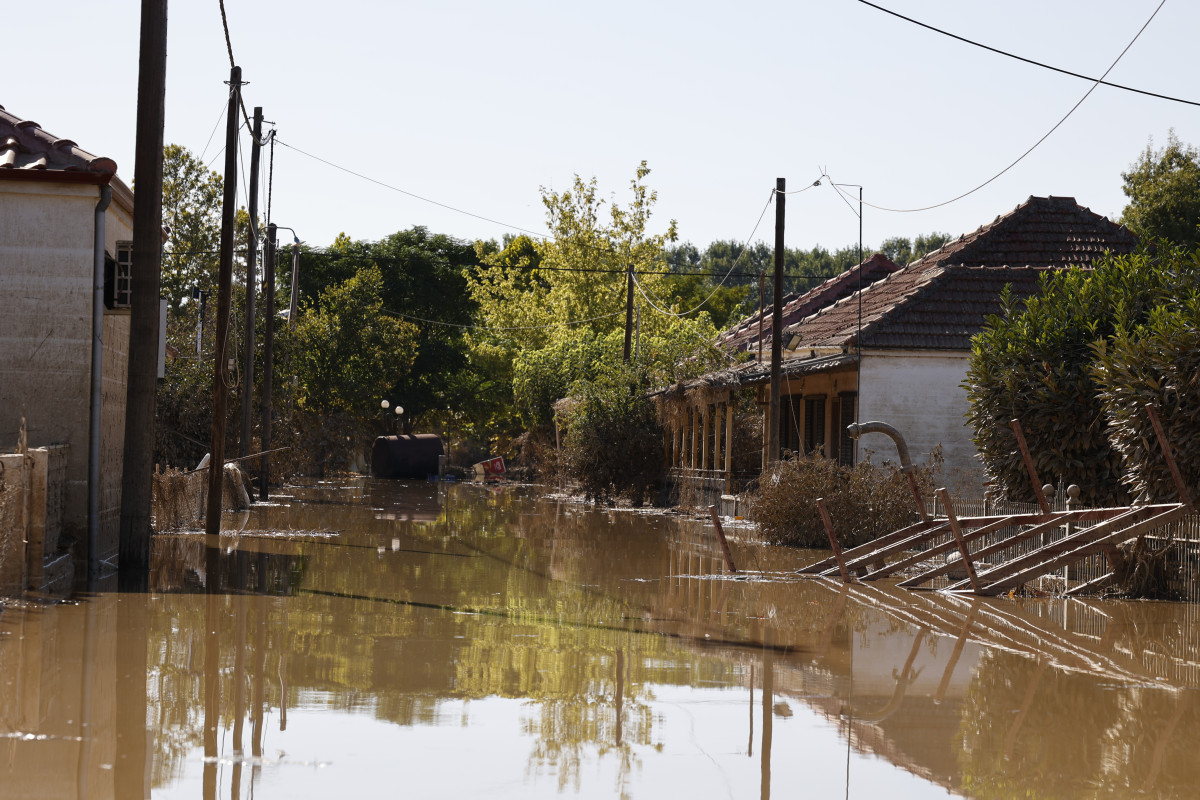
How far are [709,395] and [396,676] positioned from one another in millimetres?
21470

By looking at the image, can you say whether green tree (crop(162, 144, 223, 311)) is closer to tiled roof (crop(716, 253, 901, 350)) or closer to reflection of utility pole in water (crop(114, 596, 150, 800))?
tiled roof (crop(716, 253, 901, 350))

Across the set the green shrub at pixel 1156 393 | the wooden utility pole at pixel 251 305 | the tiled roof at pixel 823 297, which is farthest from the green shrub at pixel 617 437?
the green shrub at pixel 1156 393

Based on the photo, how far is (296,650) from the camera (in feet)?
34.8

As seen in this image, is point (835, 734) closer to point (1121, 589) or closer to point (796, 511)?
point (1121, 589)

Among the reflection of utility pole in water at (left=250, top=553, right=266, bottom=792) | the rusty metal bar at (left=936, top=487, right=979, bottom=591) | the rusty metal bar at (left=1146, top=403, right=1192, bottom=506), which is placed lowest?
the reflection of utility pole in water at (left=250, top=553, right=266, bottom=792)

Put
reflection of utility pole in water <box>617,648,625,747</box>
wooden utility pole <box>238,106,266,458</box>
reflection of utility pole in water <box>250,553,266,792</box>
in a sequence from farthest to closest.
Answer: wooden utility pole <box>238,106,266,458</box> → reflection of utility pole in water <box>617,648,625,747</box> → reflection of utility pole in water <box>250,553,266,792</box>

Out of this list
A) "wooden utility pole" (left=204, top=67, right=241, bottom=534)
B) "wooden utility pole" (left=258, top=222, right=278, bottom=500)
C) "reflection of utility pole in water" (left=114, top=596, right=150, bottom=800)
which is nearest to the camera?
"reflection of utility pole in water" (left=114, top=596, right=150, bottom=800)

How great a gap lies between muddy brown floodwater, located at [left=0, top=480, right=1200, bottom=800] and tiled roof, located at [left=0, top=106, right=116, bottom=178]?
4850 millimetres

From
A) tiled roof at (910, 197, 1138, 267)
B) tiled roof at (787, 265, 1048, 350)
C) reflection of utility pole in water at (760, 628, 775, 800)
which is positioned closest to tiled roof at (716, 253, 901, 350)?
tiled roof at (910, 197, 1138, 267)

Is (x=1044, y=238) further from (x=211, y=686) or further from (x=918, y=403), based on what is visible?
(x=211, y=686)

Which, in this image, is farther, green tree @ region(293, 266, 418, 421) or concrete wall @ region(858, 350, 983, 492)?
green tree @ region(293, 266, 418, 421)

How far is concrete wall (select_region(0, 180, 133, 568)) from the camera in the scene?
15.4 meters

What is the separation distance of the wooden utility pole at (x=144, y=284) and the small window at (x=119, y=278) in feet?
5.51

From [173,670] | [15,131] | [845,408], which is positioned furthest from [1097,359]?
[15,131]
